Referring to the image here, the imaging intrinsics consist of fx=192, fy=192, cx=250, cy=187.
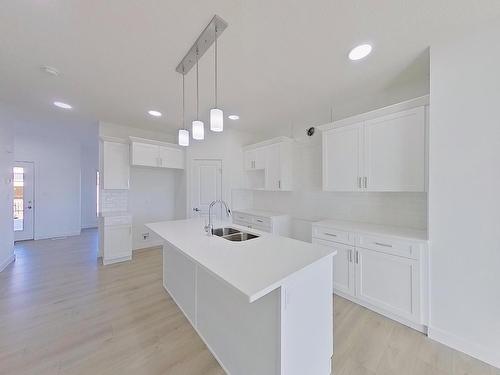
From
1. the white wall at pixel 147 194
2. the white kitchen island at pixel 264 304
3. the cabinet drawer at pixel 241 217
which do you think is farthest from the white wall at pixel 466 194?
Answer: the white wall at pixel 147 194

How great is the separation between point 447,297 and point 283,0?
2.65 m

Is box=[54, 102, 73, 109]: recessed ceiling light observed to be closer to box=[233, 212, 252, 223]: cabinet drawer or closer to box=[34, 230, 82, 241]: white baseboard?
box=[233, 212, 252, 223]: cabinet drawer

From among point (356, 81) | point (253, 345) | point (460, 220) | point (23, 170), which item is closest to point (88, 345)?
point (253, 345)

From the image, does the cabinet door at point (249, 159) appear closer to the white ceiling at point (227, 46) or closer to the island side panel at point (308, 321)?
the white ceiling at point (227, 46)

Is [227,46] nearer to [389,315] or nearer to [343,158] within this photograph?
[343,158]

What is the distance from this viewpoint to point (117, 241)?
11.5 feet

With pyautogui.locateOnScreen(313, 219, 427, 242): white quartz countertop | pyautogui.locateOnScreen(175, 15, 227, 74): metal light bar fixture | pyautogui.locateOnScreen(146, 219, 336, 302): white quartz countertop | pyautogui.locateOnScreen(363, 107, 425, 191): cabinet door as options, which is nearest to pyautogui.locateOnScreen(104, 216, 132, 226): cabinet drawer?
pyautogui.locateOnScreen(146, 219, 336, 302): white quartz countertop

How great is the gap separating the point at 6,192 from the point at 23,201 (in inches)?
94.5

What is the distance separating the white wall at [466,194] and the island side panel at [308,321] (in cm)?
112

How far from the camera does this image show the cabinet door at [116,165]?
3.53 metres

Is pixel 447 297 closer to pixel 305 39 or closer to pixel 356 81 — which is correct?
pixel 356 81

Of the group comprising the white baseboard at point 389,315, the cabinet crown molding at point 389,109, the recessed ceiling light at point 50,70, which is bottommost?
the white baseboard at point 389,315

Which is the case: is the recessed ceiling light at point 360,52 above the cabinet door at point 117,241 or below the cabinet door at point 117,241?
above

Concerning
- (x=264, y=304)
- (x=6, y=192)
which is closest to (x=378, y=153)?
(x=264, y=304)
